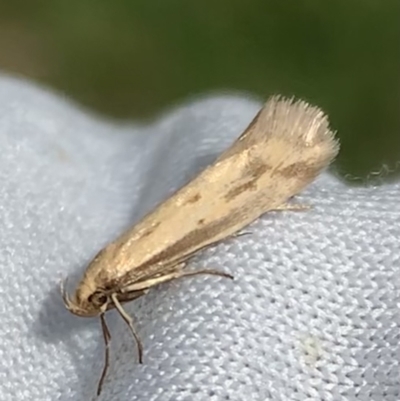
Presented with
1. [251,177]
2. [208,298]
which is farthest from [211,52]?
[208,298]

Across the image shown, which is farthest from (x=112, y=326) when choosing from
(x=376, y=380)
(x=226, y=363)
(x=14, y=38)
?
(x=14, y=38)

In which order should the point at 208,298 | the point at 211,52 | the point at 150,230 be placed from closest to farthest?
the point at 208,298 → the point at 150,230 → the point at 211,52

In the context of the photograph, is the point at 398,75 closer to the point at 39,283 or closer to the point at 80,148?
the point at 80,148

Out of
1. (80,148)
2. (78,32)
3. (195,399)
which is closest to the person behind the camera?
(195,399)

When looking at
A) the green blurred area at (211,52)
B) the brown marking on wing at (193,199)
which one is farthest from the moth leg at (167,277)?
the green blurred area at (211,52)

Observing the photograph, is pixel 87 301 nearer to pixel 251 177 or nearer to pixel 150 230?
pixel 150 230

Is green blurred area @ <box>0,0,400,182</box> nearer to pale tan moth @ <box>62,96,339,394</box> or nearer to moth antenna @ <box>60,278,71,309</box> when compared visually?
pale tan moth @ <box>62,96,339,394</box>
